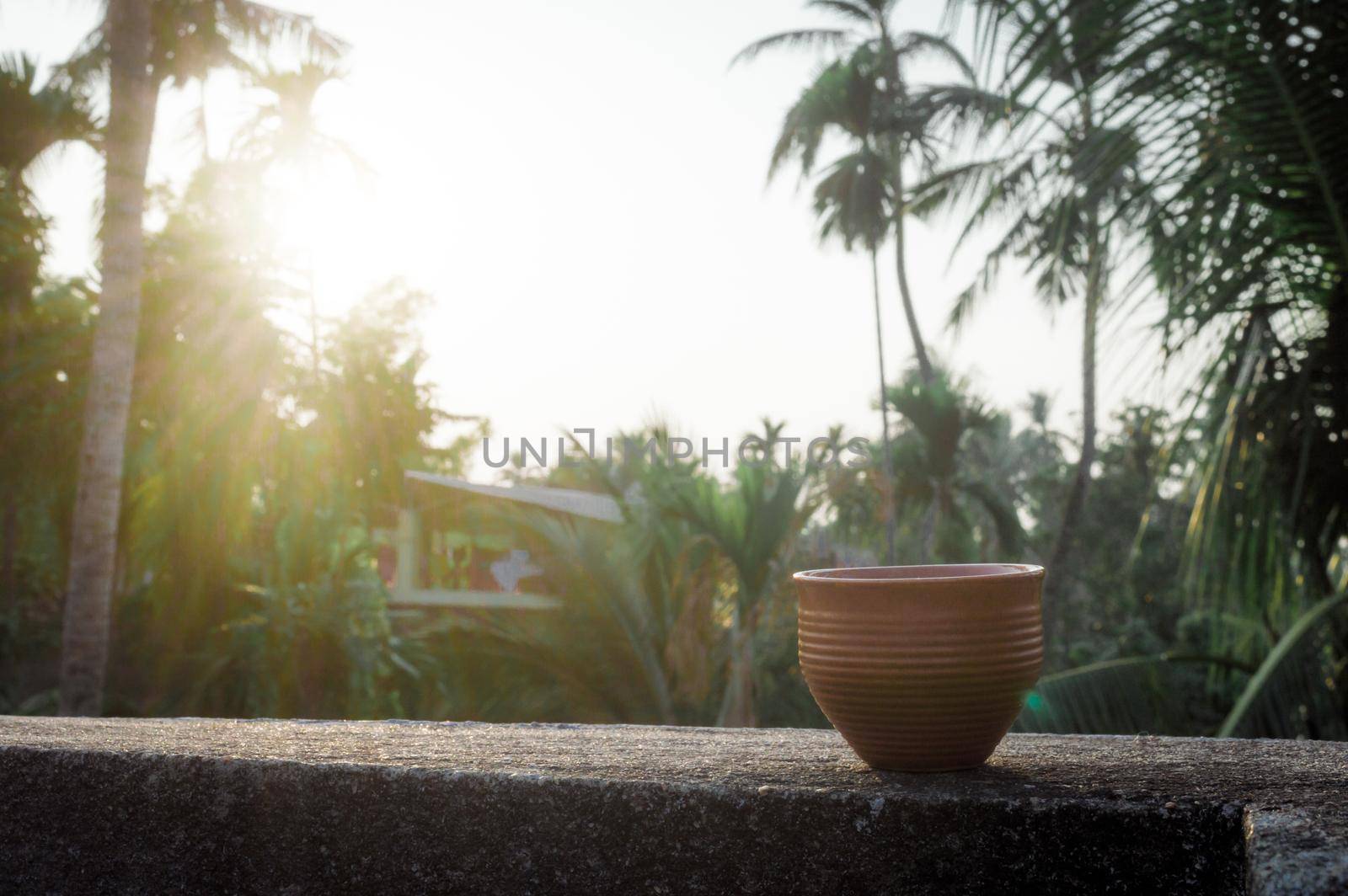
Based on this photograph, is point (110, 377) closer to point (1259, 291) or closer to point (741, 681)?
point (741, 681)

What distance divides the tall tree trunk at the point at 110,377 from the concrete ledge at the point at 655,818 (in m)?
9.32

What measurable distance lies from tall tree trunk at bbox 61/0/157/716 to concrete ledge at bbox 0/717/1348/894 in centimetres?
932

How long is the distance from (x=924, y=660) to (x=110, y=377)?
34.5ft

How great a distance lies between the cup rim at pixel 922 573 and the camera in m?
1.28

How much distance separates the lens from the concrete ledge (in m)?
1.09

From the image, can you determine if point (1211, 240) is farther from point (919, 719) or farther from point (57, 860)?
point (57, 860)

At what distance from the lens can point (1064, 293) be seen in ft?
58.7

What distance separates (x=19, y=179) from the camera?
14.6 meters

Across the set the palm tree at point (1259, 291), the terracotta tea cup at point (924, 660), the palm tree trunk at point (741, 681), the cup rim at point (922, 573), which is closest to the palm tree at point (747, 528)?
the palm tree trunk at point (741, 681)

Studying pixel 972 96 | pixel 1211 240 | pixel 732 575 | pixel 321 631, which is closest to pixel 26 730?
pixel 1211 240

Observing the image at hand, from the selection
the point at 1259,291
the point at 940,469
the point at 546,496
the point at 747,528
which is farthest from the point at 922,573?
the point at 940,469

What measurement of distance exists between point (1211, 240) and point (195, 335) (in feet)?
46.7

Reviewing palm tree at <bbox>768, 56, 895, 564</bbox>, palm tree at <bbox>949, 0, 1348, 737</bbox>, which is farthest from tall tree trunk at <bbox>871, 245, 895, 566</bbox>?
palm tree at <bbox>949, 0, 1348, 737</bbox>

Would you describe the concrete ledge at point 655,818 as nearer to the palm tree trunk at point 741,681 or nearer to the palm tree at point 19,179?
the palm tree trunk at point 741,681
